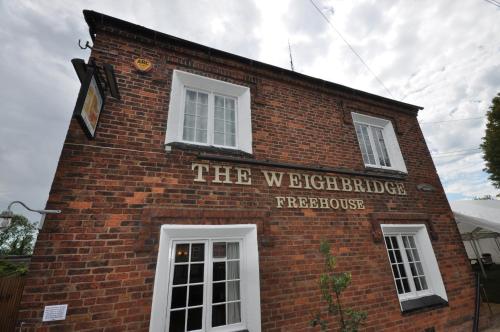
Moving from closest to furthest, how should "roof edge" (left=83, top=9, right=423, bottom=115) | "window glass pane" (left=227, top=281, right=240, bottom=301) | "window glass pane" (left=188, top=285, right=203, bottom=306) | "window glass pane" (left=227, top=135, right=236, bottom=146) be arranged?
"window glass pane" (left=188, top=285, right=203, bottom=306) < "window glass pane" (left=227, top=281, right=240, bottom=301) < "roof edge" (left=83, top=9, right=423, bottom=115) < "window glass pane" (left=227, top=135, right=236, bottom=146)

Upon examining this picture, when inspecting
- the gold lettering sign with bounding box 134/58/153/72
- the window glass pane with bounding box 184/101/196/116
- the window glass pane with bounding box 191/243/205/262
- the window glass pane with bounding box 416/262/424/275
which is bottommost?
the window glass pane with bounding box 416/262/424/275

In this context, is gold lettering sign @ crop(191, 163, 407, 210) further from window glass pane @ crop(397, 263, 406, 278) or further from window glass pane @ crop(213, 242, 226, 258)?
window glass pane @ crop(397, 263, 406, 278)

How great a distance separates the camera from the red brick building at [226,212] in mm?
2992

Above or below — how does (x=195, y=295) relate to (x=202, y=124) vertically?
below

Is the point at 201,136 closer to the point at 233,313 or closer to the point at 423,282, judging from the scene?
the point at 233,313

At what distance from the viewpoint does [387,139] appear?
6.75 meters

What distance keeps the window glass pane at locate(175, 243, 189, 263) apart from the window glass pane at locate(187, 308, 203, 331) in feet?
2.34

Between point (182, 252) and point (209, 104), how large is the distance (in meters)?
2.93

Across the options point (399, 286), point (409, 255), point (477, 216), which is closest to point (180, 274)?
point (399, 286)

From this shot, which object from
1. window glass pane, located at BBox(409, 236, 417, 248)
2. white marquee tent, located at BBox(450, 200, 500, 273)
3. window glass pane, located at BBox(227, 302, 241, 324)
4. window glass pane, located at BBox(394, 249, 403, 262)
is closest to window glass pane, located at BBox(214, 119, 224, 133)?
window glass pane, located at BBox(227, 302, 241, 324)

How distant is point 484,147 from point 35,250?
74.5 feet

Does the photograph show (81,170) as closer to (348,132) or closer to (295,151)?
(295,151)

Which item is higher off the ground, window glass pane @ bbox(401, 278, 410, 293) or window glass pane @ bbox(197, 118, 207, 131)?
window glass pane @ bbox(197, 118, 207, 131)

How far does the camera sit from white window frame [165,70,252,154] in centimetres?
420
